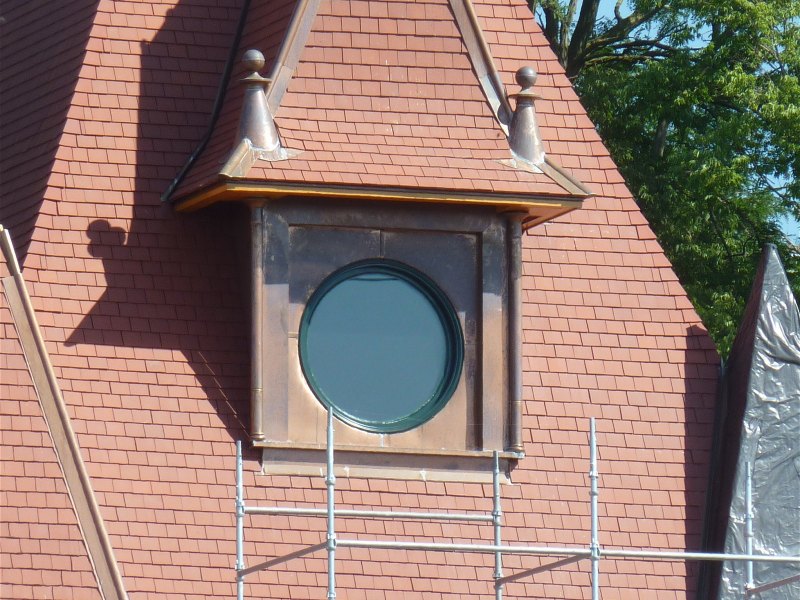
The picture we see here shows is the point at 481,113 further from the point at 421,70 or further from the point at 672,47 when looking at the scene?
the point at 672,47

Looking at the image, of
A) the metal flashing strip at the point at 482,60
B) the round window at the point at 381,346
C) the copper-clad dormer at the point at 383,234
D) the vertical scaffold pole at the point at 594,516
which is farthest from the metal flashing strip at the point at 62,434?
the metal flashing strip at the point at 482,60

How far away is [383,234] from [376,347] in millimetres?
872

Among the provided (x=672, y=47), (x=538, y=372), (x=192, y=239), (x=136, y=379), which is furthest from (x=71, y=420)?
(x=672, y=47)

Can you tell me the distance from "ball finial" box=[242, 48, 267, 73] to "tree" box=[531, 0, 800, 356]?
7.98m

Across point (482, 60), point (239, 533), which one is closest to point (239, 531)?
point (239, 533)

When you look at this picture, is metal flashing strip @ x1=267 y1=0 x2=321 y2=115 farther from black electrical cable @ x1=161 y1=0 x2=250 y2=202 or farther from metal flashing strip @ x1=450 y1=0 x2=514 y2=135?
metal flashing strip @ x1=450 y1=0 x2=514 y2=135

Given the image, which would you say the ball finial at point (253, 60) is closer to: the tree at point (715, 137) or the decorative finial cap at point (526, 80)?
the decorative finial cap at point (526, 80)

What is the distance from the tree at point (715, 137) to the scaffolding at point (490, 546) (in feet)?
24.0

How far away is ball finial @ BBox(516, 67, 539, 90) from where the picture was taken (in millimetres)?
15727

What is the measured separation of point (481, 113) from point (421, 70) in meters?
0.59

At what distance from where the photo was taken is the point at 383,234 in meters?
15.6

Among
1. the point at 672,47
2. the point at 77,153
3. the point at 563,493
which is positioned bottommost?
the point at 563,493

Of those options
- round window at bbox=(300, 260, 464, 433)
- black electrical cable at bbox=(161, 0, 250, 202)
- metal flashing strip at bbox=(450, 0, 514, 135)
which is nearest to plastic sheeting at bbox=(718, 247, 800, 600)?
round window at bbox=(300, 260, 464, 433)

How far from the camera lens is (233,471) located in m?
15.0
